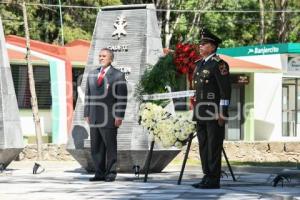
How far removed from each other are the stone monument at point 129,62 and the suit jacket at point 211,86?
234cm

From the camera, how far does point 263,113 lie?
40.4 metres

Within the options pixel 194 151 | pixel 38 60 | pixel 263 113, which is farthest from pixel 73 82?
pixel 263 113

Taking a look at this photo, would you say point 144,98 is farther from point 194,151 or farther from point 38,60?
point 38,60

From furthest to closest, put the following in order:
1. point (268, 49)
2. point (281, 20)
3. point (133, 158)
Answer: point (281, 20) < point (268, 49) < point (133, 158)

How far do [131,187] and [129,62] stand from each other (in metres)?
3.21

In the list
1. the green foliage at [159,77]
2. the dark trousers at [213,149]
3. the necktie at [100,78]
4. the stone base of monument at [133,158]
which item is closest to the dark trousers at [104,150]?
the necktie at [100,78]

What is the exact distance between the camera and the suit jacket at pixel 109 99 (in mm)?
12203

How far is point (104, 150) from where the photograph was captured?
12.4m

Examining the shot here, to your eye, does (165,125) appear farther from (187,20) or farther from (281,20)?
(281,20)

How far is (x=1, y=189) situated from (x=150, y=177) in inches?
108

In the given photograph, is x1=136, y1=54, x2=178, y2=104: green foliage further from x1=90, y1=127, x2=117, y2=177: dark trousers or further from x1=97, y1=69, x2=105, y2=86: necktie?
x1=90, y1=127, x2=117, y2=177: dark trousers

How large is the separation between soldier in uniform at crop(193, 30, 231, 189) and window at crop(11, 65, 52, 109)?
19628mm

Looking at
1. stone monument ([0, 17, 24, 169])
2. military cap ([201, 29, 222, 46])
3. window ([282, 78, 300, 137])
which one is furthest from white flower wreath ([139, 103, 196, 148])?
window ([282, 78, 300, 137])

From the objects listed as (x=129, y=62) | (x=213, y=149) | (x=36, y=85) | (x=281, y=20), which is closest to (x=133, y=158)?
(x=129, y=62)
